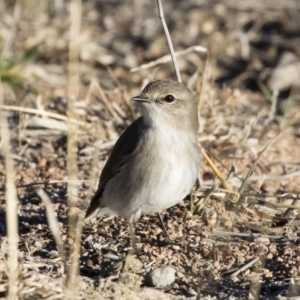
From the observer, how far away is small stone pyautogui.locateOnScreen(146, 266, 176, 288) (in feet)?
17.0

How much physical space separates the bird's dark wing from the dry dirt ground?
0.16 m

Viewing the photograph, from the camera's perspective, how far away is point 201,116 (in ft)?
26.1

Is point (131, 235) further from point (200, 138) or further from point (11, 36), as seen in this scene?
point (11, 36)

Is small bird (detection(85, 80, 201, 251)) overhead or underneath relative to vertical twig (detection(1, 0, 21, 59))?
underneath

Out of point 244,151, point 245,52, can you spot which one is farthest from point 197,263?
point 245,52

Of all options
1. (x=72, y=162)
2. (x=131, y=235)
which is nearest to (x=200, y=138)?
(x=131, y=235)

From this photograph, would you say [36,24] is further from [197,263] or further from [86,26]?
[197,263]

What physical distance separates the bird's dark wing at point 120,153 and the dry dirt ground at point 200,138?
6.1 inches

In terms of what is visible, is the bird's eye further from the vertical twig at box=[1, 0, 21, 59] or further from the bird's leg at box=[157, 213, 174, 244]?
the vertical twig at box=[1, 0, 21, 59]

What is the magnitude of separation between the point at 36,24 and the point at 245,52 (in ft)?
9.39

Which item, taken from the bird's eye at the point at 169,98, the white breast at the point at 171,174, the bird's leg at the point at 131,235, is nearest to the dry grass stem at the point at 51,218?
the bird's leg at the point at 131,235

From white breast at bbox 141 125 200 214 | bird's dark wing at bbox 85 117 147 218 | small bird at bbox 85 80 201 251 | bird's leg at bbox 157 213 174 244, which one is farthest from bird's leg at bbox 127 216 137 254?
bird's dark wing at bbox 85 117 147 218

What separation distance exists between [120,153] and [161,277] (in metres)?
1.24

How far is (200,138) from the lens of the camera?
7609 millimetres
